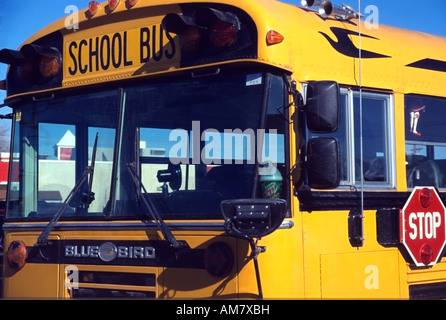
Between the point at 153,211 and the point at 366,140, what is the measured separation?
50.0 inches

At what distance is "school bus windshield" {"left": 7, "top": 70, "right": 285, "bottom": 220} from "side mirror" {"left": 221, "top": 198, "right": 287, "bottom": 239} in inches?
10.1

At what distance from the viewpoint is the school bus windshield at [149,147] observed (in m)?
4.12

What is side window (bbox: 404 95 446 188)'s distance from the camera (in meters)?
4.71

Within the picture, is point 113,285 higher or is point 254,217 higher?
point 254,217

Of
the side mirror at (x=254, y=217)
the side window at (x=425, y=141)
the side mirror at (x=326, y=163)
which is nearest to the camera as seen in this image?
the side mirror at (x=254, y=217)

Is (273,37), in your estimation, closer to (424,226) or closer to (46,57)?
(424,226)

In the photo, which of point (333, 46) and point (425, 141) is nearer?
point (333, 46)

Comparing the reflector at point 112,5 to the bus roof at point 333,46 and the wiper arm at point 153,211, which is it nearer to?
the bus roof at point 333,46

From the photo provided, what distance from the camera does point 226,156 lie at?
422 centimetres

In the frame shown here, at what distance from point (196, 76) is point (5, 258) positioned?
1844 mm

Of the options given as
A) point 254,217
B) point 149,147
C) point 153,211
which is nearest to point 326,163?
point 254,217

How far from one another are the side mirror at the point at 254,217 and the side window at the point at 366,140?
0.68 m

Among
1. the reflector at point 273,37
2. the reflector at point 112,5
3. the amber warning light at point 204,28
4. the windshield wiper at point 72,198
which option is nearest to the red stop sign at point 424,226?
the reflector at point 273,37
